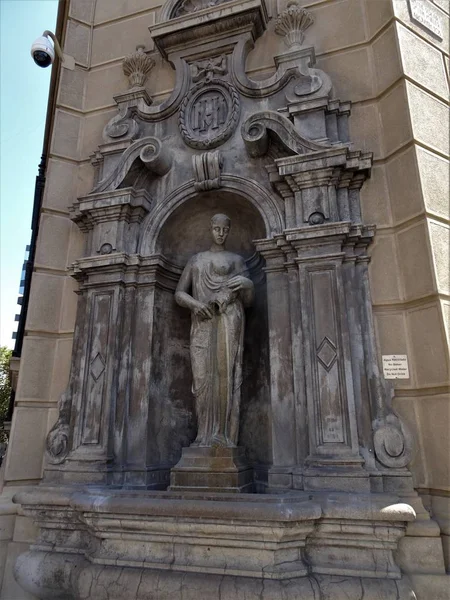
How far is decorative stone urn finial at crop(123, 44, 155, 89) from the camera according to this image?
6590mm

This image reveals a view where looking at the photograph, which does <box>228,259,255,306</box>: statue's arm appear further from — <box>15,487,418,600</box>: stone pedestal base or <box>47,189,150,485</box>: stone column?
<box>15,487,418,600</box>: stone pedestal base

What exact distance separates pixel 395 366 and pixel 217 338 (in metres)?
1.84

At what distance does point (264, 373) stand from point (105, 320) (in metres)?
1.97

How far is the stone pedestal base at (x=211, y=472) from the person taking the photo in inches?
170

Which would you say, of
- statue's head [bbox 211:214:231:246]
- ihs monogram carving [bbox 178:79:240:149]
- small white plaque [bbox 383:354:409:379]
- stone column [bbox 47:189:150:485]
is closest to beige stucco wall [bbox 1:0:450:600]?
small white plaque [bbox 383:354:409:379]

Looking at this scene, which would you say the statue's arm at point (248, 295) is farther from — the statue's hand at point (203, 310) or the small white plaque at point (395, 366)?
the small white plaque at point (395, 366)

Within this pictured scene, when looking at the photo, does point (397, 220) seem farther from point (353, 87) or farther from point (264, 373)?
point (264, 373)

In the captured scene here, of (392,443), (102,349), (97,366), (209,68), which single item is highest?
(209,68)

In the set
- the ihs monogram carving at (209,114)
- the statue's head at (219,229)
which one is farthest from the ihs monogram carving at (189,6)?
the statue's head at (219,229)

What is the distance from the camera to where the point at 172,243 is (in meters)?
6.07

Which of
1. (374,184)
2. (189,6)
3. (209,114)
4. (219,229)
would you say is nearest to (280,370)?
(219,229)

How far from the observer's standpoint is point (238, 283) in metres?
5.04

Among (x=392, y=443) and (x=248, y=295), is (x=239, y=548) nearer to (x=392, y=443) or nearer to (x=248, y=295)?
(x=392, y=443)

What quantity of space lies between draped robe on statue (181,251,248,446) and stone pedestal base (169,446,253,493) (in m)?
0.14
